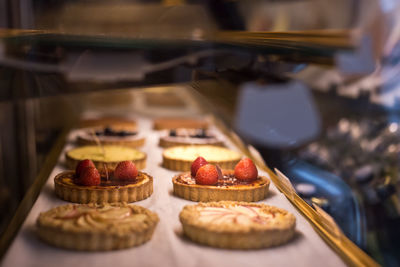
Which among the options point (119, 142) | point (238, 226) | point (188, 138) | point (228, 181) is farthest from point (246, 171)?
point (119, 142)

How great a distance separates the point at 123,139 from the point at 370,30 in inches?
108

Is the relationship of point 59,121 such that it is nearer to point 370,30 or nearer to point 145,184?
point 145,184

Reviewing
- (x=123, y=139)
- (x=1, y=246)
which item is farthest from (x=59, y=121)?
(x=1, y=246)

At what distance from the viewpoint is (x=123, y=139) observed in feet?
12.0

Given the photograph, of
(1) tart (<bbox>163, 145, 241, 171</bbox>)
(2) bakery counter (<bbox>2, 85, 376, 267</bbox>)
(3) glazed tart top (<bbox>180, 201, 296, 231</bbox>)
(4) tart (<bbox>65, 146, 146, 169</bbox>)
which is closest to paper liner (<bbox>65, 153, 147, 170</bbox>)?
(4) tart (<bbox>65, 146, 146, 169</bbox>)

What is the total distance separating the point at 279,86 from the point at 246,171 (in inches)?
18.6

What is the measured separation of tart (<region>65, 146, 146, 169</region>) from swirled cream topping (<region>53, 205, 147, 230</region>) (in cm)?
87

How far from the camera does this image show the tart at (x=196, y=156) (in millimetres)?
2778

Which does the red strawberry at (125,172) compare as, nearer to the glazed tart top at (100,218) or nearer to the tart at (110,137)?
the glazed tart top at (100,218)

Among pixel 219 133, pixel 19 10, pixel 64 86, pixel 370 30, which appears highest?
pixel 19 10

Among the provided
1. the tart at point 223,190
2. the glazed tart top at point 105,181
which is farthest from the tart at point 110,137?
the tart at point 223,190

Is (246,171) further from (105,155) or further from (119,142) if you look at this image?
(119,142)

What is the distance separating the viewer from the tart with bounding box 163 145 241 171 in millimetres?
2778

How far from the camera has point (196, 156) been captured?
2768mm
